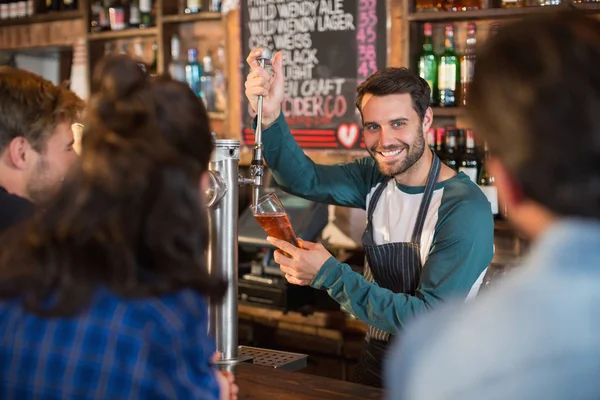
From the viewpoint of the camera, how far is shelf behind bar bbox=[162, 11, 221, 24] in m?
3.81

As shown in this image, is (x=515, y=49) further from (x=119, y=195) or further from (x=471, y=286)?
(x=471, y=286)

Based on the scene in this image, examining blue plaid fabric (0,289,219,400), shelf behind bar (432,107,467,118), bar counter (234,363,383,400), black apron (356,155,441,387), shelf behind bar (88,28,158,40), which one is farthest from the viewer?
shelf behind bar (88,28,158,40)

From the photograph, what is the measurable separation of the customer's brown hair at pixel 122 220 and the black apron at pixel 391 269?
1.23m

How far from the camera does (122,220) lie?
0.93m

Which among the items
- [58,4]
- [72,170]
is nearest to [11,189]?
[72,170]

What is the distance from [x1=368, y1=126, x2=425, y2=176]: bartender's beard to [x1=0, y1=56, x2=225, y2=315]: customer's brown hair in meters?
1.26

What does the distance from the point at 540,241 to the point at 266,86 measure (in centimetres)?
128

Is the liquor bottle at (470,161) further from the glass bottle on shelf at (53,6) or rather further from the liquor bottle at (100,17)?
the glass bottle on shelf at (53,6)

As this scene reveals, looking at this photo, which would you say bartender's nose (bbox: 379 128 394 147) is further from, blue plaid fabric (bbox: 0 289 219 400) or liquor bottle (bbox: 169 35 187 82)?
liquor bottle (bbox: 169 35 187 82)

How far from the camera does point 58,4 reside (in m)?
4.57

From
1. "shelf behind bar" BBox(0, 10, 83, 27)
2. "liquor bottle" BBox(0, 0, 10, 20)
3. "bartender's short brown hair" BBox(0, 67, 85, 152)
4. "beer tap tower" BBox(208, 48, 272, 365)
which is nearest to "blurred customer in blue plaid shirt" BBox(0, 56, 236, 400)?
"bartender's short brown hair" BBox(0, 67, 85, 152)

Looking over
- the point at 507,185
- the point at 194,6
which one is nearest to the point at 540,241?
the point at 507,185

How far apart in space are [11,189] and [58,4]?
3.38 meters

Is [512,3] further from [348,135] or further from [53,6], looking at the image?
[53,6]
